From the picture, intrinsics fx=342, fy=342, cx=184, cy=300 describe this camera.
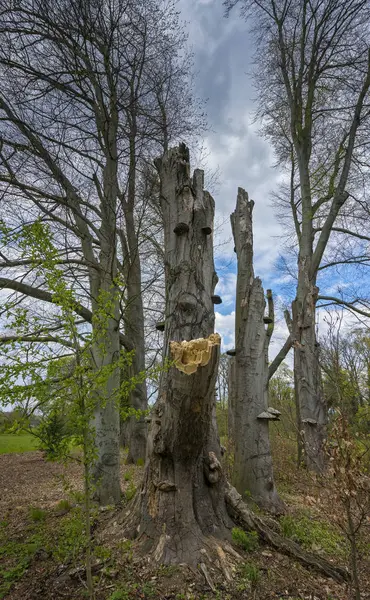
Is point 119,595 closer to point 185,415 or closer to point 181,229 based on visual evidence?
point 185,415

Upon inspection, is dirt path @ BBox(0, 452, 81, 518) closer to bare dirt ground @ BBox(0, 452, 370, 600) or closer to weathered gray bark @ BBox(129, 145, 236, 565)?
bare dirt ground @ BBox(0, 452, 370, 600)

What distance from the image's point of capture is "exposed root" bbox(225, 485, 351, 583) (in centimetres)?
313

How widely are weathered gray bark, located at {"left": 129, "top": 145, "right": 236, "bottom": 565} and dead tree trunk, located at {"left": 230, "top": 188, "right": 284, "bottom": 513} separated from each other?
176 centimetres

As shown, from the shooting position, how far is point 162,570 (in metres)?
2.74

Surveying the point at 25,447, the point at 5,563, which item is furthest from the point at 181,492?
the point at 25,447

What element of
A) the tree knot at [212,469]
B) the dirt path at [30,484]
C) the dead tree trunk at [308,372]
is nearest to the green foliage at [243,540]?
the tree knot at [212,469]

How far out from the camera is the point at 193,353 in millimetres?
2508

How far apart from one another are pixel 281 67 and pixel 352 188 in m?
4.01

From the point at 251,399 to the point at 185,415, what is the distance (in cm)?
277

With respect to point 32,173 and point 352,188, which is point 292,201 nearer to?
point 352,188

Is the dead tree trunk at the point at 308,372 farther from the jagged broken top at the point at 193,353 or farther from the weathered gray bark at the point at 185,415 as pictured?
the jagged broken top at the point at 193,353

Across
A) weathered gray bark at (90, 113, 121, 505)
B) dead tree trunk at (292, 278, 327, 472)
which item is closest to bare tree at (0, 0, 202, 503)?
weathered gray bark at (90, 113, 121, 505)

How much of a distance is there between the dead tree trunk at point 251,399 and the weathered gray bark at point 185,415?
5.77 feet

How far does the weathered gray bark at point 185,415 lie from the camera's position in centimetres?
275
